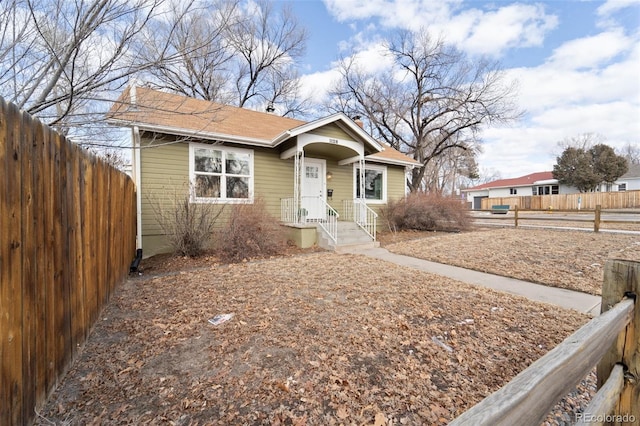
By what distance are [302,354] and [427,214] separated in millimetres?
9981

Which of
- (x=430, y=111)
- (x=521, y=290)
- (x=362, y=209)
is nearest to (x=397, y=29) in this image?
(x=430, y=111)

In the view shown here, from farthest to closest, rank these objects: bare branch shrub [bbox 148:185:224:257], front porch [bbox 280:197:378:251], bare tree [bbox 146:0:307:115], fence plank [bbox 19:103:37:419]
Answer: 1. bare tree [bbox 146:0:307:115]
2. front porch [bbox 280:197:378:251]
3. bare branch shrub [bbox 148:185:224:257]
4. fence plank [bbox 19:103:37:419]

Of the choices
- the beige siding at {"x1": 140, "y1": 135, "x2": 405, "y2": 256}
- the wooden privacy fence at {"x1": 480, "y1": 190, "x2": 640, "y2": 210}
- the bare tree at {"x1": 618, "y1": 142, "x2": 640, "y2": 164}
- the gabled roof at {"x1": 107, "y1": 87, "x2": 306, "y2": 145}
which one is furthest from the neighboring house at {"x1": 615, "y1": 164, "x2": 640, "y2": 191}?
the gabled roof at {"x1": 107, "y1": 87, "x2": 306, "y2": 145}

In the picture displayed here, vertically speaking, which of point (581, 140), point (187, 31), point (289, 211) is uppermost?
point (581, 140)

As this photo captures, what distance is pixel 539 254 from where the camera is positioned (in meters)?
6.53

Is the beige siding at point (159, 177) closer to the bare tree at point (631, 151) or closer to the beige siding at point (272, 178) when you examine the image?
the beige siding at point (272, 178)

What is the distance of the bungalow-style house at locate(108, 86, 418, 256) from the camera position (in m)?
7.33

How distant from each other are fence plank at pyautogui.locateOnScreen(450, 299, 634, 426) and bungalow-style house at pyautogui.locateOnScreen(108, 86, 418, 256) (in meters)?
6.70

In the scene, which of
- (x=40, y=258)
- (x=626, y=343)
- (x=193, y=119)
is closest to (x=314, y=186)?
(x=193, y=119)

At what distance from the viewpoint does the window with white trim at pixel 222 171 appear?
794 cm

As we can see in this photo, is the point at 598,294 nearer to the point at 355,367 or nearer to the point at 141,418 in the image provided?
the point at 355,367

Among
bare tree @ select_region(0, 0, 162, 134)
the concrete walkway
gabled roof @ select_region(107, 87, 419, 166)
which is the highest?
gabled roof @ select_region(107, 87, 419, 166)

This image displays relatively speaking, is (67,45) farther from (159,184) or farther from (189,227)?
(159,184)

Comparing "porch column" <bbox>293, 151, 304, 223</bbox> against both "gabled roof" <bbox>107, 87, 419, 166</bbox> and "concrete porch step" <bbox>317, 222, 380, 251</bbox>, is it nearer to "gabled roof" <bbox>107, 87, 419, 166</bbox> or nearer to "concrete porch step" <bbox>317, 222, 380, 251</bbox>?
"gabled roof" <bbox>107, 87, 419, 166</bbox>
